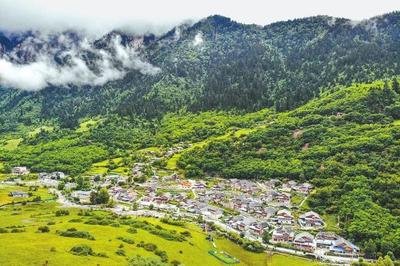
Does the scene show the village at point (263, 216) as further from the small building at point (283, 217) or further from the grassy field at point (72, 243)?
the grassy field at point (72, 243)


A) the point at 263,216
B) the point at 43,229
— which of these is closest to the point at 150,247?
the point at 43,229

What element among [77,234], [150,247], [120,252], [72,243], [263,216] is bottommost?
[263,216]

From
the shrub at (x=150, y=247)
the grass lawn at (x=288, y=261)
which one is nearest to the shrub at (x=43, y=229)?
the shrub at (x=150, y=247)

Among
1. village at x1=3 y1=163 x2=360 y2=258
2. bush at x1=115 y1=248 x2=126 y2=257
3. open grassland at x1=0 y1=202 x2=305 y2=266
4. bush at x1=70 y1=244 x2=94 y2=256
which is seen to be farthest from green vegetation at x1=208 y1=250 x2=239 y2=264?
bush at x1=70 y1=244 x2=94 y2=256

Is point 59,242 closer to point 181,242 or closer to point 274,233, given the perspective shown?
point 181,242

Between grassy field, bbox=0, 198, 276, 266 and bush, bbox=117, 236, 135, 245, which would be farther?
bush, bbox=117, 236, 135, 245

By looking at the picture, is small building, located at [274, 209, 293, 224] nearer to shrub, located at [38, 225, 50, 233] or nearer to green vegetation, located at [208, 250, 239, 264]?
green vegetation, located at [208, 250, 239, 264]

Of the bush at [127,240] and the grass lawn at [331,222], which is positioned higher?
the bush at [127,240]

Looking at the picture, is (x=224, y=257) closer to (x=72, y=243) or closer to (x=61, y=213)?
(x=72, y=243)

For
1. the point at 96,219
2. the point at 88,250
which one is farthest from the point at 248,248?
the point at 88,250
